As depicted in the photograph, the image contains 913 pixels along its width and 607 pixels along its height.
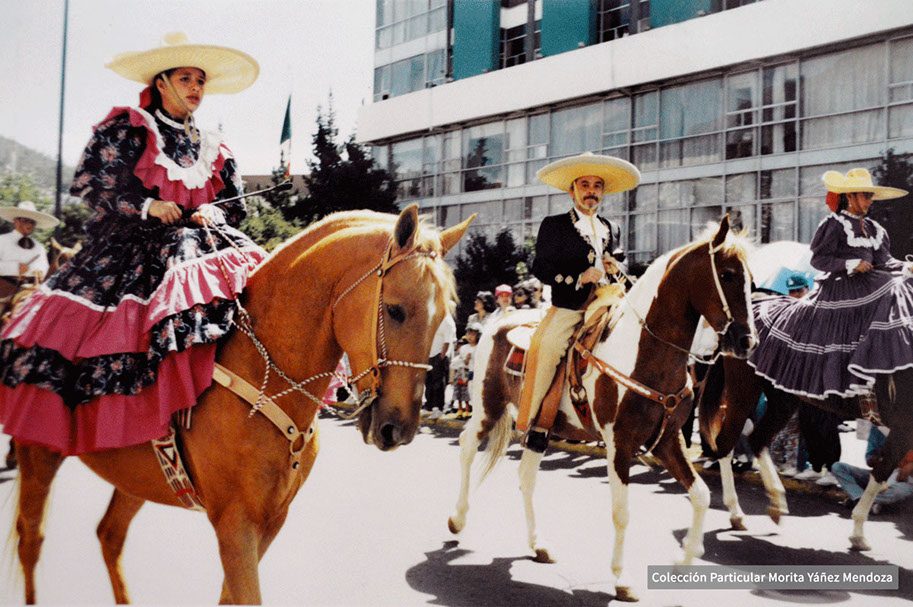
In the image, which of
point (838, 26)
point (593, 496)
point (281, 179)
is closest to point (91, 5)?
point (281, 179)

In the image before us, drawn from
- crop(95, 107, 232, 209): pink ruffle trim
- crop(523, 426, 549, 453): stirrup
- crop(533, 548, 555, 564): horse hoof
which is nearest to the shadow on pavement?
crop(533, 548, 555, 564): horse hoof

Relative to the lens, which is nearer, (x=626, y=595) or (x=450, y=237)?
(x=450, y=237)

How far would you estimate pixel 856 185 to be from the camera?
4211 millimetres

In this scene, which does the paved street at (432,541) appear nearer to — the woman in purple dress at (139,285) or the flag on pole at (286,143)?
the woman in purple dress at (139,285)

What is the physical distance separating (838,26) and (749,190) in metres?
1.07

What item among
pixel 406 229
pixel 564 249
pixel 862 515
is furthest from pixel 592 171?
pixel 862 515

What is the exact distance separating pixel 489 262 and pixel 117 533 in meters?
2.33

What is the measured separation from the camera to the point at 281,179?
9.56 feet

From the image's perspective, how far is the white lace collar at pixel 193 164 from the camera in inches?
96.5

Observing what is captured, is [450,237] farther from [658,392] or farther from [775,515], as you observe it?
[775,515]

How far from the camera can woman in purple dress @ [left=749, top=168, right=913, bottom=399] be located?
432 centimetres

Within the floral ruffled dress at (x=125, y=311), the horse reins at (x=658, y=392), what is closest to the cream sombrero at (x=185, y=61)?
the floral ruffled dress at (x=125, y=311)

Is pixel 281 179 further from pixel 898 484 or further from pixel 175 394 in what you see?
pixel 898 484

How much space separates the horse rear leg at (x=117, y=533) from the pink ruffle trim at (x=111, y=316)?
31.0 inches
